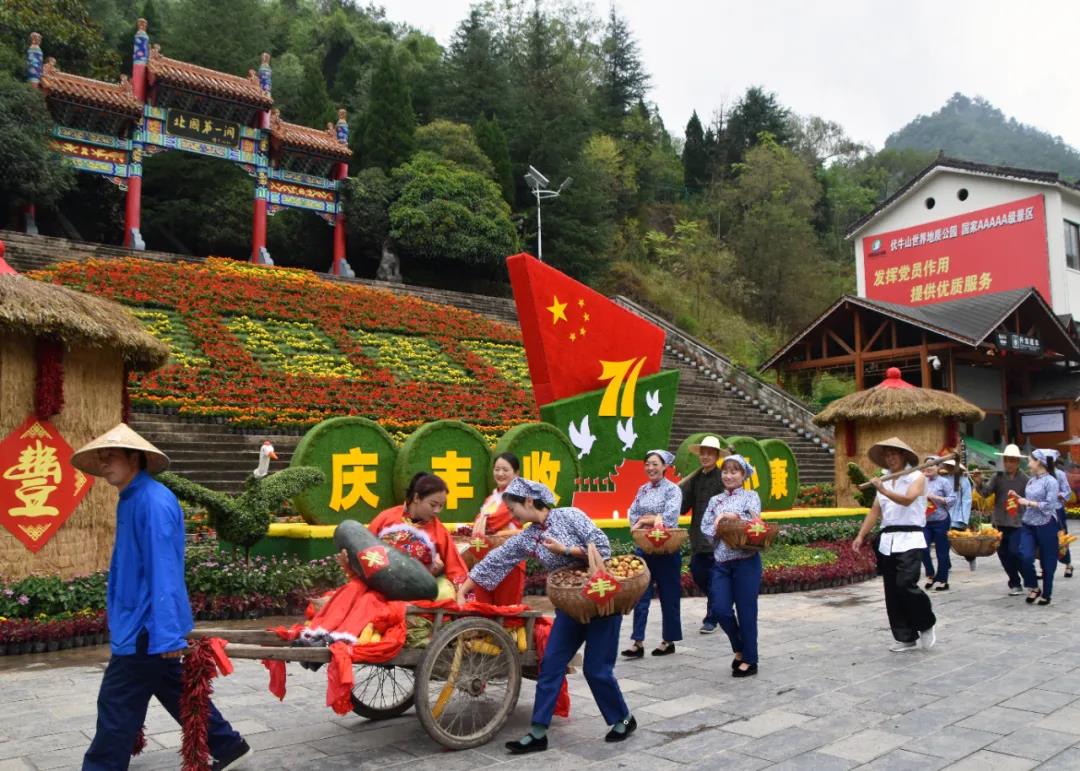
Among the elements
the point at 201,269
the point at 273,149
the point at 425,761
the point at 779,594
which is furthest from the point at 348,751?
the point at 273,149

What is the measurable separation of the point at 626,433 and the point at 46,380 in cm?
610

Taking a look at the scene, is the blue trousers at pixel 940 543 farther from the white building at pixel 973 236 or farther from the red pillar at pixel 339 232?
the red pillar at pixel 339 232

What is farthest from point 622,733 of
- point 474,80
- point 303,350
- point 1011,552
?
point 474,80

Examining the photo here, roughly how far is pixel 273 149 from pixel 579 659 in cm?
2449

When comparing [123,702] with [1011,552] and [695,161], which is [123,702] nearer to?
[1011,552]

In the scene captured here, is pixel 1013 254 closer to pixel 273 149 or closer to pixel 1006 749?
pixel 273 149

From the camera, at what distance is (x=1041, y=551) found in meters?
8.13

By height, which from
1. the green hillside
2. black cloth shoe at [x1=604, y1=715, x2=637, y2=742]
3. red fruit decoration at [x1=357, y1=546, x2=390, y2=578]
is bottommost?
black cloth shoe at [x1=604, y1=715, x2=637, y2=742]

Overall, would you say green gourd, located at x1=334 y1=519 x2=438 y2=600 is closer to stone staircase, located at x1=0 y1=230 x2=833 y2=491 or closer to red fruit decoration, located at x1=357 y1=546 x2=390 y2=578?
red fruit decoration, located at x1=357 y1=546 x2=390 y2=578

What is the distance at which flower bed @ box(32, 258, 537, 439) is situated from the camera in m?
13.8

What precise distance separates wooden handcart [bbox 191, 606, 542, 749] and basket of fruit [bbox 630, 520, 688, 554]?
180cm

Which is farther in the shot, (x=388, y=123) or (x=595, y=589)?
(x=388, y=123)

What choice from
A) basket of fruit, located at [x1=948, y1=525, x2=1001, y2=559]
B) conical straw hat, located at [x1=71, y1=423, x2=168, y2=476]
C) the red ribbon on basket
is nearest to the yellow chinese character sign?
conical straw hat, located at [x1=71, y1=423, x2=168, y2=476]

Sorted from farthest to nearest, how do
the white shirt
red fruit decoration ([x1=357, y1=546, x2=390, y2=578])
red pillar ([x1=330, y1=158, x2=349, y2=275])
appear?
red pillar ([x1=330, y1=158, x2=349, y2=275]) → the white shirt → red fruit decoration ([x1=357, y1=546, x2=390, y2=578])
